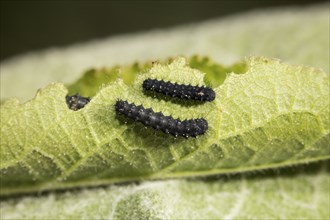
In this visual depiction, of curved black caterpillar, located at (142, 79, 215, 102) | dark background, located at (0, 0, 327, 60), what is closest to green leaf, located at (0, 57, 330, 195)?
curved black caterpillar, located at (142, 79, 215, 102)

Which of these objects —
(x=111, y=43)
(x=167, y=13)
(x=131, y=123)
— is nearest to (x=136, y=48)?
(x=111, y=43)

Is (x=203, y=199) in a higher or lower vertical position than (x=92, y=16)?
lower

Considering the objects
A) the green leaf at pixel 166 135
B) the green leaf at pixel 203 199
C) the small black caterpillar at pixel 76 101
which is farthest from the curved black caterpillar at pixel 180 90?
the green leaf at pixel 203 199

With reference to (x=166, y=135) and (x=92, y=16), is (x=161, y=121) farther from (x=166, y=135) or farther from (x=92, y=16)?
(x=92, y=16)

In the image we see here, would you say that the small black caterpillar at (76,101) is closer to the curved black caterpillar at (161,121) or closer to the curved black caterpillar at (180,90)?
the curved black caterpillar at (161,121)

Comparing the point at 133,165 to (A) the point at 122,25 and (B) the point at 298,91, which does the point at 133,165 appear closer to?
(B) the point at 298,91

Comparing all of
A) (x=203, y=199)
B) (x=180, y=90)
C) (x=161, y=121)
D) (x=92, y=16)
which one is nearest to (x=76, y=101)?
(x=161, y=121)

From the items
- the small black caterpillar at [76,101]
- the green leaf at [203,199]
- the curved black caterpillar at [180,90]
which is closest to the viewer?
the curved black caterpillar at [180,90]

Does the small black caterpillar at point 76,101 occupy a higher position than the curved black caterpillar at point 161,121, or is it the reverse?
the small black caterpillar at point 76,101
